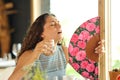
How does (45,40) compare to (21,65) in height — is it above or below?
above

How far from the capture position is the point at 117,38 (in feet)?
6.07

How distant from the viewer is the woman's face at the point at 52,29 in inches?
55.7

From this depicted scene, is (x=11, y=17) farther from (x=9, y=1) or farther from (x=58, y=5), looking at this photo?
(x=58, y=5)

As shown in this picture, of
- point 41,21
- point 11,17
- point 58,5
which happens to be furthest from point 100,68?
point 58,5

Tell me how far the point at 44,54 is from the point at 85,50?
212 millimetres

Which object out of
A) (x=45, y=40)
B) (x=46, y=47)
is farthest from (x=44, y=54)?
(x=46, y=47)

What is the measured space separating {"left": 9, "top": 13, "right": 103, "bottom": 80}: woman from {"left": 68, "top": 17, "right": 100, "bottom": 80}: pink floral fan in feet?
0.28

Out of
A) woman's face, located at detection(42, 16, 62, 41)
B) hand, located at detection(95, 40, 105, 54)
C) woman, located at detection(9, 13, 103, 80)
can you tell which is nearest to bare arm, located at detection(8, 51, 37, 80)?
woman, located at detection(9, 13, 103, 80)

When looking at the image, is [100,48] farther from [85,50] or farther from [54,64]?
[54,64]

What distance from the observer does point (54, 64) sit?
1530 mm

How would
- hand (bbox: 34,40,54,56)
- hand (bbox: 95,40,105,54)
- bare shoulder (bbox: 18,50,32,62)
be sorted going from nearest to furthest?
1. hand (bbox: 34,40,54,56)
2. hand (bbox: 95,40,105,54)
3. bare shoulder (bbox: 18,50,32,62)

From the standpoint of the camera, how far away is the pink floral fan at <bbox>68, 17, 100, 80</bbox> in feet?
4.65

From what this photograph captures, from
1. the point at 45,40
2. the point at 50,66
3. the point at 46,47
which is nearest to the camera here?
the point at 46,47

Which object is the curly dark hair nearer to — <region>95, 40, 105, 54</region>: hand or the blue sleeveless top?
the blue sleeveless top
